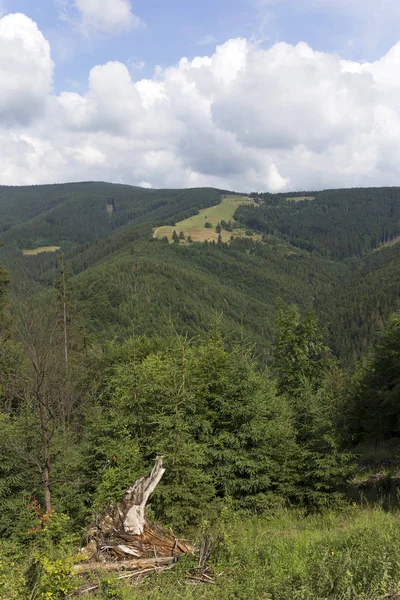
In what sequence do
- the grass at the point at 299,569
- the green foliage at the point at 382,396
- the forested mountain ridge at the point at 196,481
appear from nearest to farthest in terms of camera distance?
the grass at the point at 299,569
the forested mountain ridge at the point at 196,481
the green foliage at the point at 382,396

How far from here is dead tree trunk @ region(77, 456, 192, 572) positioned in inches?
231

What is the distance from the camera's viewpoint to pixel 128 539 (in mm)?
6176

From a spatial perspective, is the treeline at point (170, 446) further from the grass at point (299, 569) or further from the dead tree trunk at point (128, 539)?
the grass at point (299, 569)

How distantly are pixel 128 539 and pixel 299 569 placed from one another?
284cm

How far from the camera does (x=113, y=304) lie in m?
127

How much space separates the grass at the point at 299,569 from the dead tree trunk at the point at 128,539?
22.3 inches

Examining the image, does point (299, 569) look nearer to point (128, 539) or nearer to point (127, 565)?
point (127, 565)

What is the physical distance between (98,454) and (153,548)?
5919 mm

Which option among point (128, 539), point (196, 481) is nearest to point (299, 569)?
point (128, 539)

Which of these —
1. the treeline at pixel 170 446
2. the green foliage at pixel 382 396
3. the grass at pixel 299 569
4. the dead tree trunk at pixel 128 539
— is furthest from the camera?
the green foliage at pixel 382 396

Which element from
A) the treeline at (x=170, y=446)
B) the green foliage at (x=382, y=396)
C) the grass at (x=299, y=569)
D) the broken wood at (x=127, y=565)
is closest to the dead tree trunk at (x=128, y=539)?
the broken wood at (x=127, y=565)

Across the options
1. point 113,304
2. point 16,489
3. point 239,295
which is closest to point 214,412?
point 16,489

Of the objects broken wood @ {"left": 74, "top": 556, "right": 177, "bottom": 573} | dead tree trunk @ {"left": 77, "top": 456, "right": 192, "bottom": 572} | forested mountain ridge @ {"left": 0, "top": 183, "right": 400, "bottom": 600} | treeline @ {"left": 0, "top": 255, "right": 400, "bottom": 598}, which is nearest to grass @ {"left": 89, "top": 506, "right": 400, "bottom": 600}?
forested mountain ridge @ {"left": 0, "top": 183, "right": 400, "bottom": 600}

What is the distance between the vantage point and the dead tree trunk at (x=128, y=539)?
5.87 m
